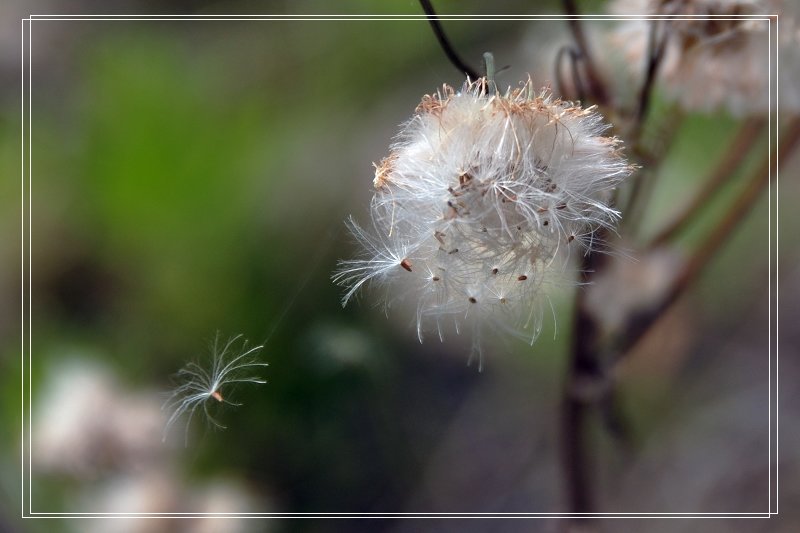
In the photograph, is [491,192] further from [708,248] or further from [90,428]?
[90,428]

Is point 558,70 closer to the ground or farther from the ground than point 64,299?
farther from the ground

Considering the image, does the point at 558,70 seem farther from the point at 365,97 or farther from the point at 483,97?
the point at 365,97

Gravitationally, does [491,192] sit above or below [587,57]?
below

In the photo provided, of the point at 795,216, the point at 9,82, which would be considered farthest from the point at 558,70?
the point at 9,82

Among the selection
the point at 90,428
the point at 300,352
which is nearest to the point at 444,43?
the point at 300,352

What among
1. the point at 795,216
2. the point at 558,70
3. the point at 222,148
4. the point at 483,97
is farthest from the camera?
the point at 222,148

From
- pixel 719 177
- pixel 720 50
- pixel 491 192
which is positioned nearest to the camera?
pixel 491 192

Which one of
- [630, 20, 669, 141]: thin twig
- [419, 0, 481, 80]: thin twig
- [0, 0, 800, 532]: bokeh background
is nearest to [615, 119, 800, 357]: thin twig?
[0, 0, 800, 532]: bokeh background
